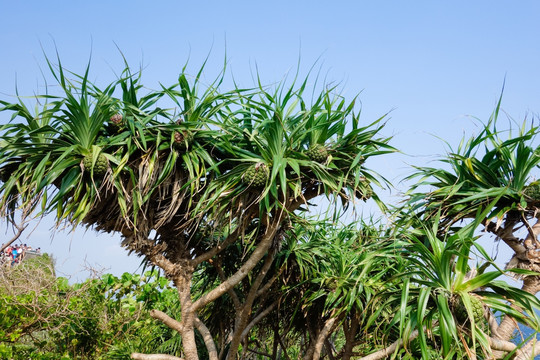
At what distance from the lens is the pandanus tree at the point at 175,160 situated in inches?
203

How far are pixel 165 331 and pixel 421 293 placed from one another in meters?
4.91

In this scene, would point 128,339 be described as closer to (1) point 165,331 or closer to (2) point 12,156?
(1) point 165,331

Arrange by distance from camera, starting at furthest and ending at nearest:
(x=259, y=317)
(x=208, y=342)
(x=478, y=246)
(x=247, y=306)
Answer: (x=259, y=317), (x=247, y=306), (x=208, y=342), (x=478, y=246)

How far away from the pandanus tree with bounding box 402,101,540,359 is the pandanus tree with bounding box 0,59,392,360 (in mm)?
731

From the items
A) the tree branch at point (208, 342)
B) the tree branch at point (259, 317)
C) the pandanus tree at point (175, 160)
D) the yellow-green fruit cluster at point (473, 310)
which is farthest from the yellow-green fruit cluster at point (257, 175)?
the tree branch at point (259, 317)

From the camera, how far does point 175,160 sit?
5.27 metres

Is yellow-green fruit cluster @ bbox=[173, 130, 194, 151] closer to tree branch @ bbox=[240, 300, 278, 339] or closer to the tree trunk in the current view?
the tree trunk

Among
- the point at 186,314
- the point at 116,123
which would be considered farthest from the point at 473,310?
the point at 116,123

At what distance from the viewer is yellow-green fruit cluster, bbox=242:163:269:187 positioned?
16.7 ft

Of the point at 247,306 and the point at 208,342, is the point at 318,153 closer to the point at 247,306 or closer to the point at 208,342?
the point at 247,306

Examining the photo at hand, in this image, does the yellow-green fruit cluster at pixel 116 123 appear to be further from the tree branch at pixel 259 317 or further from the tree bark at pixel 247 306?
the tree branch at pixel 259 317

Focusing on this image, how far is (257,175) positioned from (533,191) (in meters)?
2.51

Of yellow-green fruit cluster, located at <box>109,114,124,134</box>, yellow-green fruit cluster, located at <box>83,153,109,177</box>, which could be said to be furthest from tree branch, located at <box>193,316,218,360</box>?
yellow-green fruit cluster, located at <box>109,114,124,134</box>

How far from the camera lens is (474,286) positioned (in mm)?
4520
